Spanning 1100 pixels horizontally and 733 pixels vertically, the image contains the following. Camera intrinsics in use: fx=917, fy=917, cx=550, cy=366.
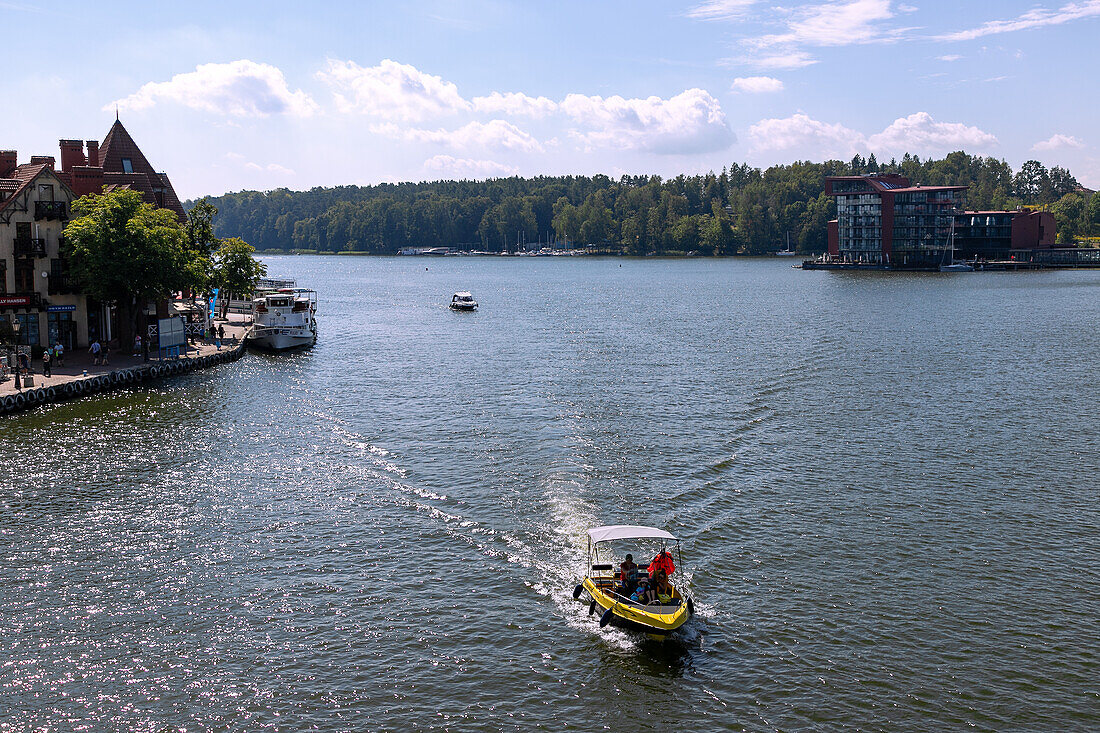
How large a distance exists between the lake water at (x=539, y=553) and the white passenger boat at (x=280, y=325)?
20.2 meters

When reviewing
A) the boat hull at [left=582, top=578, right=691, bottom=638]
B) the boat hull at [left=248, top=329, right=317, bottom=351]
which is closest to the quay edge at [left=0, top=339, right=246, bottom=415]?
the boat hull at [left=248, top=329, right=317, bottom=351]

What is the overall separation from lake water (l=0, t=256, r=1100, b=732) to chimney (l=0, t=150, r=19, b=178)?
1073 inches

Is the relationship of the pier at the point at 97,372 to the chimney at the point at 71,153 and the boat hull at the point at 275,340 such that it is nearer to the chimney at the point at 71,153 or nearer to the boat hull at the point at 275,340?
the boat hull at the point at 275,340

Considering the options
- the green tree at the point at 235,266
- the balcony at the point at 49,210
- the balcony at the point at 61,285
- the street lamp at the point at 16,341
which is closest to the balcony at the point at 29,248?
the balcony at the point at 49,210

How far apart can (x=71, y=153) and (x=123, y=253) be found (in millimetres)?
26007

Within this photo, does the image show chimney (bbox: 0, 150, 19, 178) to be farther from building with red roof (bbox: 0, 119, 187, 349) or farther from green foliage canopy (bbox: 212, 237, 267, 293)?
green foliage canopy (bbox: 212, 237, 267, 293)

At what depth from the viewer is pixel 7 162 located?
84.3m

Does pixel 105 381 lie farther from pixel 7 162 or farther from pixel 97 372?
pixel 7 162

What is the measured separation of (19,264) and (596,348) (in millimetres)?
55178

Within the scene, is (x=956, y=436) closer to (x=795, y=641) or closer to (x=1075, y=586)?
(x=1075, y=586)

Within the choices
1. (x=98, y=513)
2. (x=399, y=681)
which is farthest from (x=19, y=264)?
(x=399, y=681)

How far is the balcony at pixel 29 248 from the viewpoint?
7562cm

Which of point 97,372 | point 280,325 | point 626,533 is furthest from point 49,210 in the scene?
point 626,533

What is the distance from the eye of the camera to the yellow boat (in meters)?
30.4
